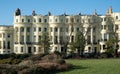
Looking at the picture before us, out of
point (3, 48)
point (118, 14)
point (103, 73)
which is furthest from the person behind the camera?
point (3, 48)

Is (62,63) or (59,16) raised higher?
(59,16)

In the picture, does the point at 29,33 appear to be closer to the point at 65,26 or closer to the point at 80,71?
the point at 65,26

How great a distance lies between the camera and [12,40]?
97.1 meters

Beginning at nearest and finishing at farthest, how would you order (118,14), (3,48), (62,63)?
1. (62,63)
2. (118,14)
3. (3,48)

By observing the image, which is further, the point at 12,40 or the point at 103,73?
the point at 12,40

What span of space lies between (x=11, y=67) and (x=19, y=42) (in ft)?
197

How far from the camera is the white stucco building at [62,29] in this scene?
88.6m

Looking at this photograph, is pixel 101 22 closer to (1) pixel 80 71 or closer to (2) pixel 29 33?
(2) pixel 29 33

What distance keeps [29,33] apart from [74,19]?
11.6 metres

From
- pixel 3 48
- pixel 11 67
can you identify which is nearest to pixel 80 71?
pixel 11 67

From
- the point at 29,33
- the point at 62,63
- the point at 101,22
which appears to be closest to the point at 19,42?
the point at 29,33

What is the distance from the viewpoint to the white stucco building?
8862 cm

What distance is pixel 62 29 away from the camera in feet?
300

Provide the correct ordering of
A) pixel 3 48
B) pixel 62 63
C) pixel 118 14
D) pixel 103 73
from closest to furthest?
pixel 103 73 < pixel 62 63 < pixel 118 14 < pixel 3 48
